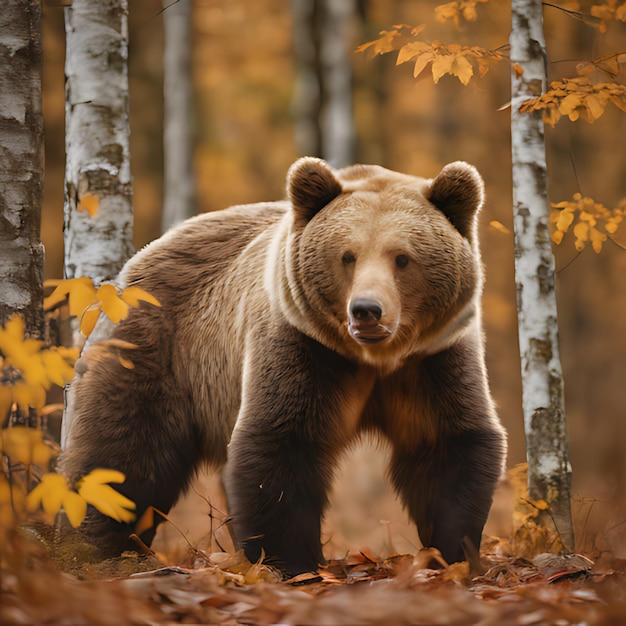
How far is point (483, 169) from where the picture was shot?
15062 mm

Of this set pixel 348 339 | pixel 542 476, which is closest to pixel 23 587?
pixel 348 339

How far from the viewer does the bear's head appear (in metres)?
4.04

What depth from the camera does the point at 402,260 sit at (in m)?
4.02

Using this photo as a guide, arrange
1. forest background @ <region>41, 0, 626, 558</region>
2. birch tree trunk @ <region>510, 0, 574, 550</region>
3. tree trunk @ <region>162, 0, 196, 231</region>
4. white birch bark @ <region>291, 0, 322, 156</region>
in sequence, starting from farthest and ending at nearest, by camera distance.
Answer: forest background @ <region>41, 0, 626, 558</region>, tree trunk @ <region>162, 0, 196, 231</region>, white birch bark @ <region>291, 0, 322, 156</region>, birch tree trunk @ <region>510, 0, 574, 550</region>

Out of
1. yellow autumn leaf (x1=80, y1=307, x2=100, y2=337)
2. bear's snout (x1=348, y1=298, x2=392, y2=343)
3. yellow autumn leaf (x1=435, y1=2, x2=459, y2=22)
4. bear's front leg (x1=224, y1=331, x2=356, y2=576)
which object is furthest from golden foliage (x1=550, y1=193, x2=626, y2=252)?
yellow autumn leaf (x1=80, y1=307, x2=100, y2=337)

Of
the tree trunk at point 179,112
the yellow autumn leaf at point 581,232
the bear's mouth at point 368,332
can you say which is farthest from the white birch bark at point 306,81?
the bear's mouth at point 368,332

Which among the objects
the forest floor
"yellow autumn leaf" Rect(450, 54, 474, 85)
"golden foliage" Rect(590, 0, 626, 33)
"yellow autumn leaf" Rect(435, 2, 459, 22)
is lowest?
the forest floor

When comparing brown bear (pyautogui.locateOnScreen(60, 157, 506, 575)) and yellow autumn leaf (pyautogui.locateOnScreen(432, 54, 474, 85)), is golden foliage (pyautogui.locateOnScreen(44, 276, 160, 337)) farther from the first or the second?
yellow autumn leaf (pyautogui.locateOnScreen(432, 54, 474, 85))

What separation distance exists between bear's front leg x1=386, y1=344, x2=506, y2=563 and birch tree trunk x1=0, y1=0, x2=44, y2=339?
1.90 meters

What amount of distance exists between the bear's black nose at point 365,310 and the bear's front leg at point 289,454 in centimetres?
58

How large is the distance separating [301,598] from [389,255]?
5.76 ft

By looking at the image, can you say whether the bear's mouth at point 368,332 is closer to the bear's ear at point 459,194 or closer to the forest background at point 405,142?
the bear's ear at point 459,194

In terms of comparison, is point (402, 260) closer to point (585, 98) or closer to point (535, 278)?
point (535, 278)

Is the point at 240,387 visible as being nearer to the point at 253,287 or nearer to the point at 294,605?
the point at 253,287
